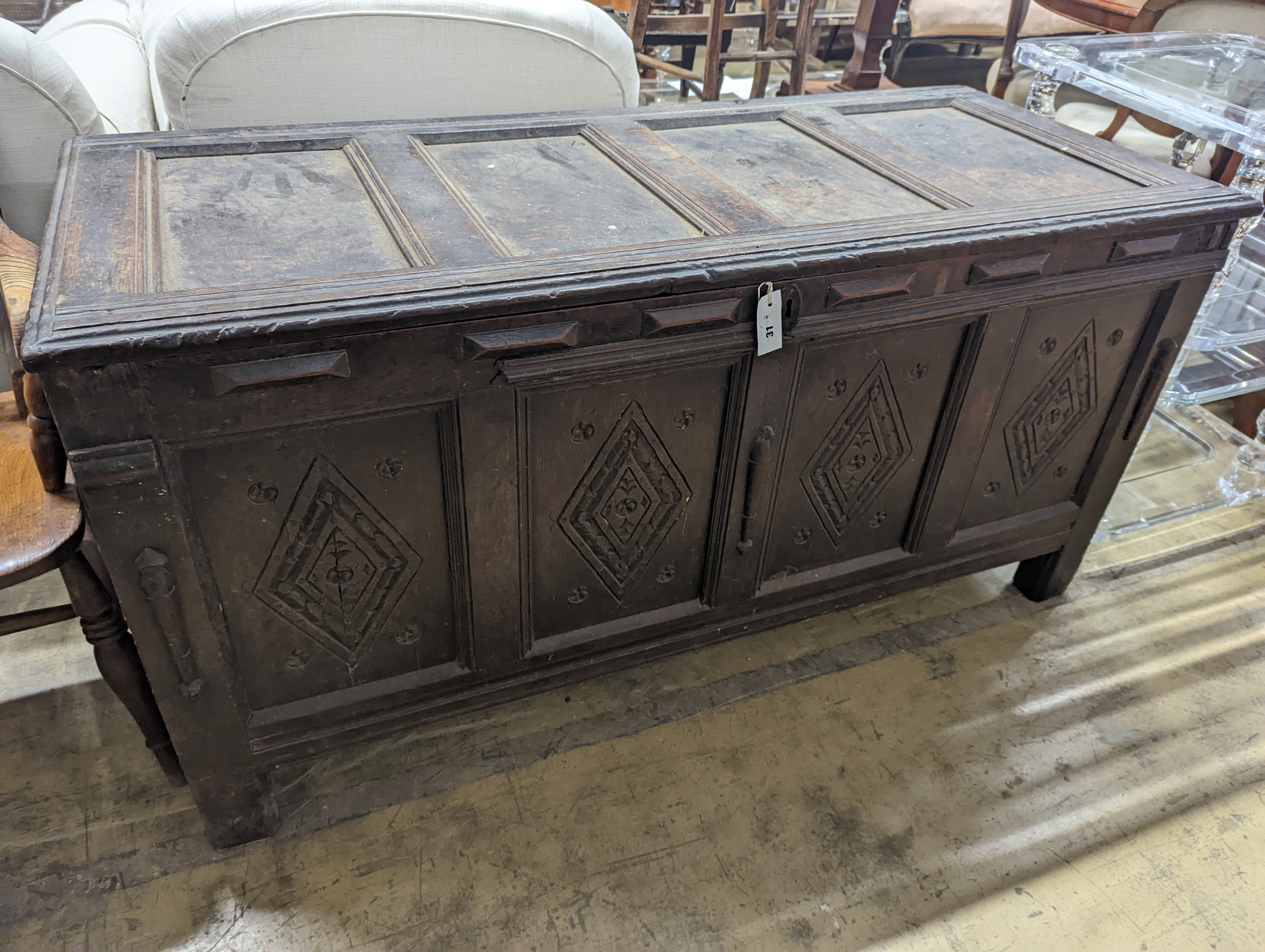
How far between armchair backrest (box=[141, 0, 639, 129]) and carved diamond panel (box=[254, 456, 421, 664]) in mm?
930

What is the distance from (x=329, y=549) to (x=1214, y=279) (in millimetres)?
1775

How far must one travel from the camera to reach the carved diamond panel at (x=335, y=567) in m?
1.25

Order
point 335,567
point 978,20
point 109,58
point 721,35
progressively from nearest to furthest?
1. point 335,567
2. point 109,58
3. point 721,35
4. point 978,20

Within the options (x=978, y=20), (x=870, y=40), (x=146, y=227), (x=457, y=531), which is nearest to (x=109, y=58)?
(x=146, y=227)

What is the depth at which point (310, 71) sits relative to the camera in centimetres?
180

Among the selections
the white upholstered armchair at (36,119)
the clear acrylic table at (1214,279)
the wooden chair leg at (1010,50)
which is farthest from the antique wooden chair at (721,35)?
the white upholstered armchair at (36,119)

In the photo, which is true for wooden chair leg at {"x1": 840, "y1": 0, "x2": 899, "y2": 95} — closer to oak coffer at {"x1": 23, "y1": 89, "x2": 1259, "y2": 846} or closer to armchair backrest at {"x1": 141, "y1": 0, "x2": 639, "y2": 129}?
oak coffer at {"x1": 23, "y1": 89, "x2": 1259, "y2": 846}

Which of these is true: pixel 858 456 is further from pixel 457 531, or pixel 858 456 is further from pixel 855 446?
pixel 457 531

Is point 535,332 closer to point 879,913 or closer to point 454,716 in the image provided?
point 454,716

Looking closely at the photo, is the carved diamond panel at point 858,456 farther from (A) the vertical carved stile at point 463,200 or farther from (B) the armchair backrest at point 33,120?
(B) the armchair backrest at point 33,120

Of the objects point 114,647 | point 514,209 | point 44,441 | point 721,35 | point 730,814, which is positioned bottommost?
point 730,814

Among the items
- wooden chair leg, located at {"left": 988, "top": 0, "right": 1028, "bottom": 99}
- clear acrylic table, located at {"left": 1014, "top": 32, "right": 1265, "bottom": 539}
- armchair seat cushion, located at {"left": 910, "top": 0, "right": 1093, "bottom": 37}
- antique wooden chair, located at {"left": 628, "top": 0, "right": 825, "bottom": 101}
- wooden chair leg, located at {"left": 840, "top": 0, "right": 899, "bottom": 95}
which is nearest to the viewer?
clear acrylic table, located at {"left": 1014, "top": 32, "right": 1265, "bottom": 539}

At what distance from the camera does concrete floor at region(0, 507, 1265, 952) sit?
1.45m

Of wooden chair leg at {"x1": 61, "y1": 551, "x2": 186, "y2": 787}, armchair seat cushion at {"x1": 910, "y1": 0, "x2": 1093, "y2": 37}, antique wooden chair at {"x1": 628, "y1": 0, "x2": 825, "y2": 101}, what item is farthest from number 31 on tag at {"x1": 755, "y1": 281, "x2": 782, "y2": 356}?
armchair seat cushion at {"x1": 910, "y1": 0, "x2": 1093, "y2": 37}
